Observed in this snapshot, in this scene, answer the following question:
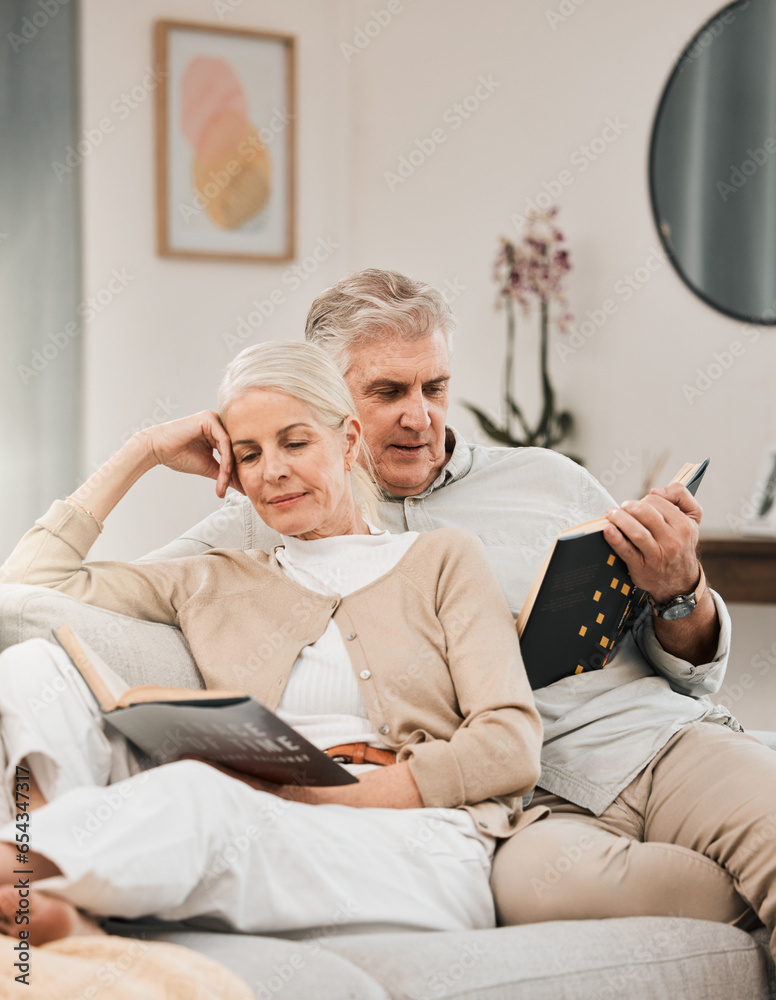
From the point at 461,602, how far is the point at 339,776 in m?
0.32

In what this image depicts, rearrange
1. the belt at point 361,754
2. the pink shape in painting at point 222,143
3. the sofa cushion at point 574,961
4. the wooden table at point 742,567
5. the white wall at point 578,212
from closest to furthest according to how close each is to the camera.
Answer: the sofa cushion at point 574,961 → the belt at point 361,754 → the wooden table at point 742,567 → the white wall at point 578,212 → the pink shape in painting at point 222,143

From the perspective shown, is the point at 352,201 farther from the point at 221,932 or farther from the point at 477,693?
the point at 221,932

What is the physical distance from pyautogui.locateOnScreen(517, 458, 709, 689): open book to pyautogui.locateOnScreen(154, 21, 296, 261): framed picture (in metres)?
2.68

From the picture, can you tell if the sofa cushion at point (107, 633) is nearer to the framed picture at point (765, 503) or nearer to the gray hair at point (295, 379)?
the gray hair at point (295, 379)

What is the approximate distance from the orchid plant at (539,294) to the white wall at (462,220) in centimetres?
7

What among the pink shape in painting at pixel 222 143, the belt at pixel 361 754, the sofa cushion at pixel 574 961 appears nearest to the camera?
the sofa cushion at pixel 574 961

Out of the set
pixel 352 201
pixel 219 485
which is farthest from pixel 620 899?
pixel 352 201

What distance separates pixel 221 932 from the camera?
105cm

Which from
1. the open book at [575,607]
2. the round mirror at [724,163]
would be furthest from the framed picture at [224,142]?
the open book at [575,607]

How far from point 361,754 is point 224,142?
3.02 metres

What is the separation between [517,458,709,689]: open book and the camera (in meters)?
1.35

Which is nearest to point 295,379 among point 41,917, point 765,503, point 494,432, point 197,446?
point 197,446

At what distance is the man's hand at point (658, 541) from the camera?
4.54 ft

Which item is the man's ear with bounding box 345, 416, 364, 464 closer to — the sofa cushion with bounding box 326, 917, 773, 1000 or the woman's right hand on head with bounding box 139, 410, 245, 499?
the woman's right hand on head with bounding box 139, 410, 245, 499
